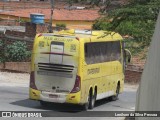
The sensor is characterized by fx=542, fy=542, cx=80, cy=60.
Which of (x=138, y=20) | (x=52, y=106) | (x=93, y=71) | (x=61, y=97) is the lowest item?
(x=52, y=106)

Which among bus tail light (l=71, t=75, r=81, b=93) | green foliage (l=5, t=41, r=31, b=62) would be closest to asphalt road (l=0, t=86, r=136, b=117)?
bus tail light (l=71, t=75, r=81, b=93)

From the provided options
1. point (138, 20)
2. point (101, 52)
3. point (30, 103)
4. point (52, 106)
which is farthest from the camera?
point (101, 52)

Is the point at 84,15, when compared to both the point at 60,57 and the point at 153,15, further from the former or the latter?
the point at 153,15

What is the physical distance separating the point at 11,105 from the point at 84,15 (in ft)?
110

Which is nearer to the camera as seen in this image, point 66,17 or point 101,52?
point 101,52

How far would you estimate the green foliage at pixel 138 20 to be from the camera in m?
11.8

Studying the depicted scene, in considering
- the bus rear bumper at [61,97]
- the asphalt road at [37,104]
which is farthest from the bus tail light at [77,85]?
the asphalt road at [37,104]

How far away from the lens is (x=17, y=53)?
37.2m

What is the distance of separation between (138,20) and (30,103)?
1225 cm

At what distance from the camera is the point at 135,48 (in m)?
12.2

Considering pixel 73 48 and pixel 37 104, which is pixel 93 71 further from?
pixel 37 104

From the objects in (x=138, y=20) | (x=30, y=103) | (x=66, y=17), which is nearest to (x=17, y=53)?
(x=30, y=103)

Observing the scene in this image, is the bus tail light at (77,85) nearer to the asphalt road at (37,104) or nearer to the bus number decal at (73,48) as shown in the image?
the asphalt road at (37,104)

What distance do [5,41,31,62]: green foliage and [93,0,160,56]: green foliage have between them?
25.1m
